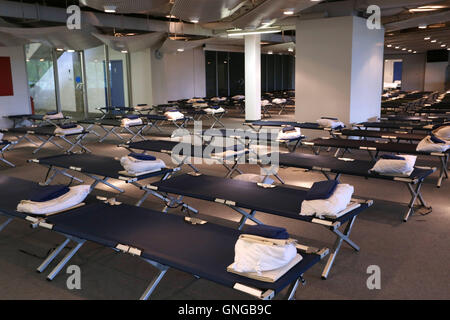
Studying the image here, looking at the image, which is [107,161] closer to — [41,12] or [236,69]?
[41,12]

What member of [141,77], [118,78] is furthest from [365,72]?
[118,78]

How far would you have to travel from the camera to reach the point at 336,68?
869 centimetres

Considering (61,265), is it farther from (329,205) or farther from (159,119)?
(159,119)

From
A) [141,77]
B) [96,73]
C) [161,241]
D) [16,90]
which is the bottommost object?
[161,241]

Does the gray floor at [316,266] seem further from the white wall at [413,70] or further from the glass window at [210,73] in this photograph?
the white wall at [413,70]

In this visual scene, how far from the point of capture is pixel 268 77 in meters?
23.5

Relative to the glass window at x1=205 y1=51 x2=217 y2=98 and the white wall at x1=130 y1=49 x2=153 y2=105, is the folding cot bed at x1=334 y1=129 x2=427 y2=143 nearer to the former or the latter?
the white wall at x1=130 y1=49 x2=153 y2=105

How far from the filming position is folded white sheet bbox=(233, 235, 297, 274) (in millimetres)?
2350

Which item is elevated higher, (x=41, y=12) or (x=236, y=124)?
(x=41, y=12)

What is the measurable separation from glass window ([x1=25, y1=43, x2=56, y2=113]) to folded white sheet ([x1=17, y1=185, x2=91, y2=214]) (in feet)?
37.6

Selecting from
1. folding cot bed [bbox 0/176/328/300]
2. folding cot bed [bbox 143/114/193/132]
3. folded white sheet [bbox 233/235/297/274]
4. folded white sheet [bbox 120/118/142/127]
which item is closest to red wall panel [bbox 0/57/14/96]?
folding cot bed [bbox 143/114/193/132]

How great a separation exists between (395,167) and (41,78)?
512 inches

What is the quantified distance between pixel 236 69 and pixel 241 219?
17341 millimetres

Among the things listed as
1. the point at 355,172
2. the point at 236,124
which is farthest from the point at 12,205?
the point at 236,124
